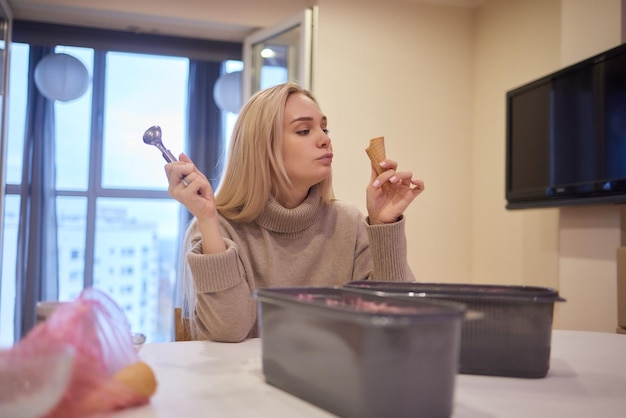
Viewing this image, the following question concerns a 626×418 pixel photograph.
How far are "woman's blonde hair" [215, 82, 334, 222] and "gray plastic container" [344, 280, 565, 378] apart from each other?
0.80 meters

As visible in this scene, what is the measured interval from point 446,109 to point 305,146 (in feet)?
7.97

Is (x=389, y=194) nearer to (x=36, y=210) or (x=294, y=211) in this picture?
(x=294, y=211)

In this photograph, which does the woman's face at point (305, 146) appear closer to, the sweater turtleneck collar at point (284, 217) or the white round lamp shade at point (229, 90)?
the sweater turtleneck collar at point (284, 217)

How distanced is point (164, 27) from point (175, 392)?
351 cm

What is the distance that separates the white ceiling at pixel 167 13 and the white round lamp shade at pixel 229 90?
0.31 meters

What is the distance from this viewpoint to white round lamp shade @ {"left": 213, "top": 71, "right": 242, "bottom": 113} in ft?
13.1

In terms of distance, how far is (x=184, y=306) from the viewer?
4.70 feet

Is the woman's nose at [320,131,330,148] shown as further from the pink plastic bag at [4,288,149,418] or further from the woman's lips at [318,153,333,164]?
the pink plastic bag at [4,288,149,418]

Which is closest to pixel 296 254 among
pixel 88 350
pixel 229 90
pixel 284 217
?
pixel 284 217

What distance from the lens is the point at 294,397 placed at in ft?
1.95

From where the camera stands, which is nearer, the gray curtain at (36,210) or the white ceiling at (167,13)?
the white ceiling at (167,13)

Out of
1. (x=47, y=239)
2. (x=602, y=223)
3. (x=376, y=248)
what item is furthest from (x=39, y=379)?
(x=47, y=239)

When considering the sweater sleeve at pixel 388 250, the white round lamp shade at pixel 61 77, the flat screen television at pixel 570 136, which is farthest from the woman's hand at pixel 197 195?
the white round lamp shade at pixel 61 77

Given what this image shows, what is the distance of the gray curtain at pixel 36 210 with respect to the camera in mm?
4285
